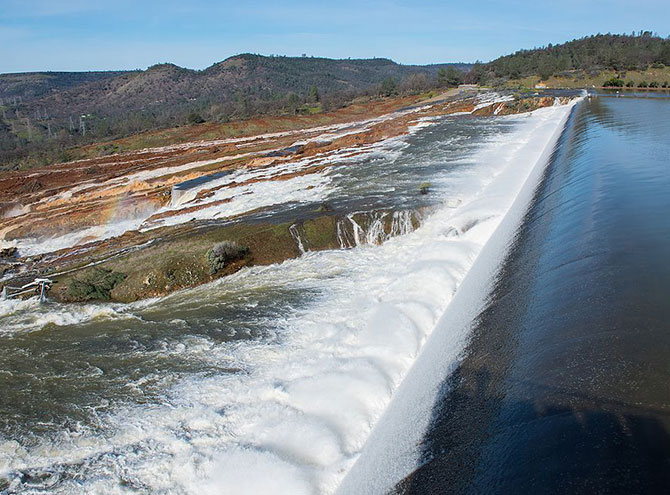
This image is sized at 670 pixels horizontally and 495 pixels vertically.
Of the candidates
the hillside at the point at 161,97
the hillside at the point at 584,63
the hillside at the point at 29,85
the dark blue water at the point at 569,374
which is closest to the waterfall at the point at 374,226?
the dark blue water at the point at 569,374

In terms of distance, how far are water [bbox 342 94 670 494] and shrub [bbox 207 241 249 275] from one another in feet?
19.3

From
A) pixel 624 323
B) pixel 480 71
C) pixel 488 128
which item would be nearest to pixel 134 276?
pixel 624 323

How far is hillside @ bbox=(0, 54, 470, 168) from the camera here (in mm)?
75188

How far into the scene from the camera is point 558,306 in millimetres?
7043

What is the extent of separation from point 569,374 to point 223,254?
856cm

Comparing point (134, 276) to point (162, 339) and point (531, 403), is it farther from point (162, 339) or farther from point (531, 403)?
point (531, 403)

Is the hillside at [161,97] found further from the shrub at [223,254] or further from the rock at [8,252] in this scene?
the shrub at [223,254]

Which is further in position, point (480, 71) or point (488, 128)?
point (480, 71)

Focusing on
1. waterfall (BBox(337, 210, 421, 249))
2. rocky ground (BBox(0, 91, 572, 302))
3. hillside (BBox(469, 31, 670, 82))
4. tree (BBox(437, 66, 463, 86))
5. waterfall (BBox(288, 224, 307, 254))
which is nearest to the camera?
rocky ground (BBox(0, 91, 572, 302))

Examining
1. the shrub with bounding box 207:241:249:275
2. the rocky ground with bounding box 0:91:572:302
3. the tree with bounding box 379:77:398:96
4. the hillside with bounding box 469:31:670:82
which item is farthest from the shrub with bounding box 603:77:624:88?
the shrub with bounding box 207:241:249:275

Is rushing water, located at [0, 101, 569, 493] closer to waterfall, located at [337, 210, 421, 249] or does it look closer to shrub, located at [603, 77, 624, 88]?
waterfall, located at [337, 210, 421, 249]

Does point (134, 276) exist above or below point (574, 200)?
below

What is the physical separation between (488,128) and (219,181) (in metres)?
19.2

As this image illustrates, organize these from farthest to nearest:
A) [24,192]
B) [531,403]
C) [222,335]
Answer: [24,192], [222,335], [531,403]
